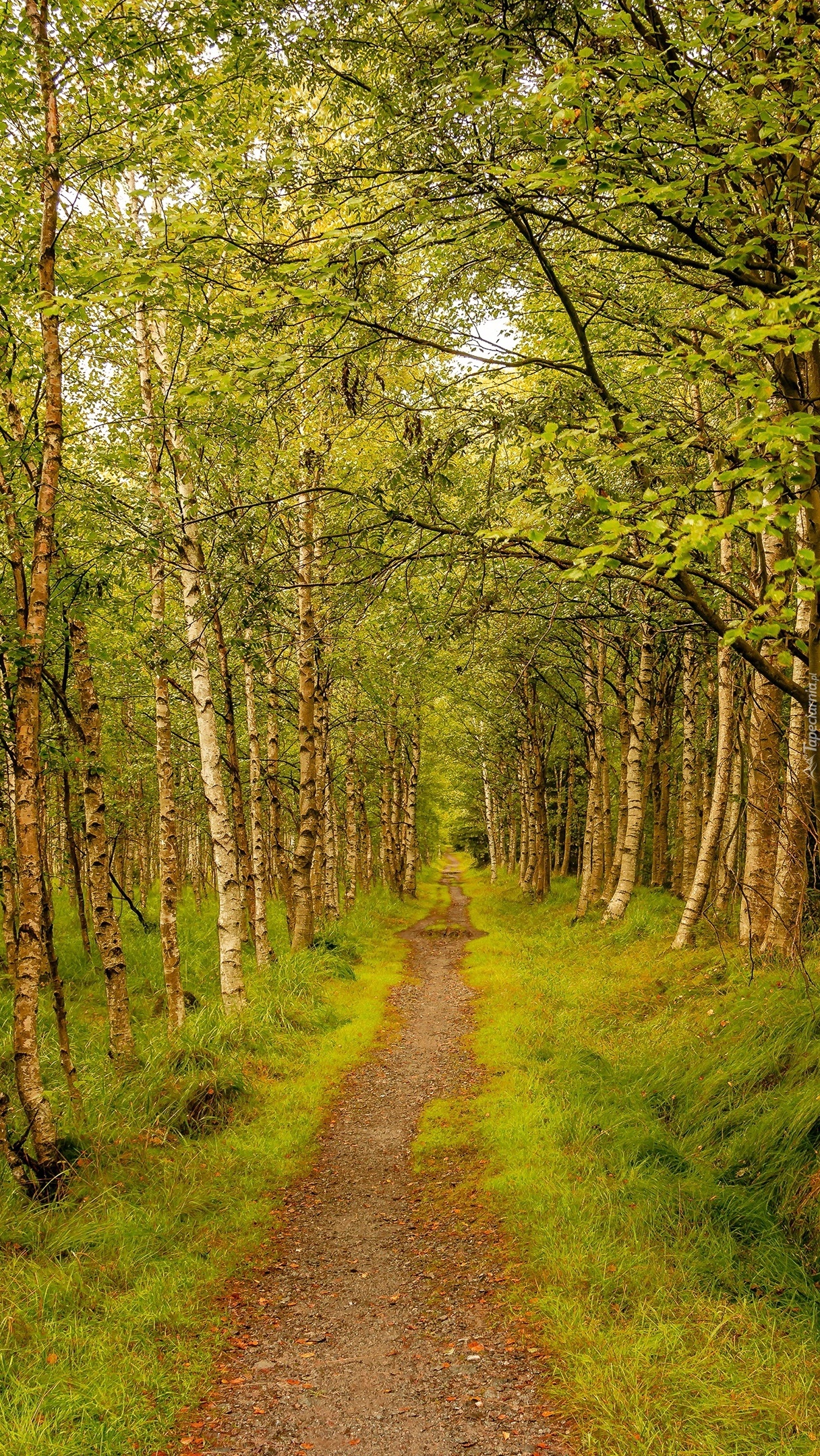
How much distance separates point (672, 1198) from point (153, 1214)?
4.42 meters

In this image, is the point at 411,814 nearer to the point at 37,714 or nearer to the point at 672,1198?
the point at 672,1198

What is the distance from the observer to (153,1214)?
6.34 m

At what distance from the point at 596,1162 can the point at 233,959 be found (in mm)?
6130

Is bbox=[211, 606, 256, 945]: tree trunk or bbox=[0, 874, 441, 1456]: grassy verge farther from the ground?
bbox=[211, 606, 256, 945]: tree trunk

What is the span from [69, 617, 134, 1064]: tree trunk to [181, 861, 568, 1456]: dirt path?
314 cm

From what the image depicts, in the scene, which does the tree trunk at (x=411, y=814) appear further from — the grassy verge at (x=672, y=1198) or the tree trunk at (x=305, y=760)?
the grassy verge at (x=672, y=1198)

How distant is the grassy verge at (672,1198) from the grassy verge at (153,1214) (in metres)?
2.18

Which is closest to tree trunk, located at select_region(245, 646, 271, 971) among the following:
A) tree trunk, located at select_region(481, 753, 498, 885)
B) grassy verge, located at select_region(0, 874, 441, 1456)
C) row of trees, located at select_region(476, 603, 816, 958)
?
grassy verge, located at select_region(0, 874, 441, 1456)

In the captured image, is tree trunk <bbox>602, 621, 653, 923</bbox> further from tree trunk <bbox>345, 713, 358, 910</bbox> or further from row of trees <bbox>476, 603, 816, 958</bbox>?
tree trunk <bbox>345, 713, 358, 910</bbox>

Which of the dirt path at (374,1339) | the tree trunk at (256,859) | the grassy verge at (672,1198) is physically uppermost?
the tree trunk at (256,859)

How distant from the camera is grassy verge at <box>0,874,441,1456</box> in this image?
177 inches

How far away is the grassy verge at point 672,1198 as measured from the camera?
14.4 feet

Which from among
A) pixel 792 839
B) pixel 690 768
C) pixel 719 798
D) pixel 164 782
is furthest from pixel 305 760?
pixel 792 839

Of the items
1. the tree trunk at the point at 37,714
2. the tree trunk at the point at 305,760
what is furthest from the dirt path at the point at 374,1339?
the tree trunk at the point at 305,760
